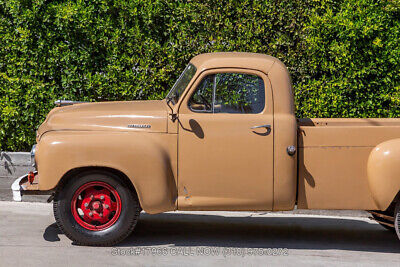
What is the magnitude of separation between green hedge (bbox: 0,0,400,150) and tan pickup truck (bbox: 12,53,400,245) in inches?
108

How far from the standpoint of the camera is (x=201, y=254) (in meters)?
6.96

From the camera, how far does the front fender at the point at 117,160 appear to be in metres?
6.95

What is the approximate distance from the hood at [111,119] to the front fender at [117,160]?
133mm

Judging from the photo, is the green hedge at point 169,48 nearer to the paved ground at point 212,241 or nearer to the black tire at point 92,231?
the paved ground at point 212,241

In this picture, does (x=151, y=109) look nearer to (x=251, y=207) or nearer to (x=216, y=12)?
(x=251, y=207)

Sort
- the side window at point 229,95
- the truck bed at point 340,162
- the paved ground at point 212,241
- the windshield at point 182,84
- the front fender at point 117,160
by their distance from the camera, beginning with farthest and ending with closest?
1. the windshield at point 182,84
2. the side window at point 229,95
3. the truck bed at point 340,162
4. the front fender at point 117,160
5. the paved ground at point 212,241

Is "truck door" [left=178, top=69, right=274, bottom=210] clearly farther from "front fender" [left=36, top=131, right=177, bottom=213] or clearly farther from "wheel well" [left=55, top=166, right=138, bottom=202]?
"wheel well" [left=55, top=166, right=138, bottom=202]

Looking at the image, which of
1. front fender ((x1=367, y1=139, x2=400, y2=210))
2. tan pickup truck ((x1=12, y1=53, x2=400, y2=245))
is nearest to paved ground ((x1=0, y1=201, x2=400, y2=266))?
tan pickup truck ((x1=12, y1=53, x2=400, y2=245))

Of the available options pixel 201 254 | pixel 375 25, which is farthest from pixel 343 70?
pixel 201 254

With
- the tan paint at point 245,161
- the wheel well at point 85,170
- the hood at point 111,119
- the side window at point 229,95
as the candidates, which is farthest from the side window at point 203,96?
the wheel well at point 85,170

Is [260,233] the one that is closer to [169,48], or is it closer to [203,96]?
[203,96]

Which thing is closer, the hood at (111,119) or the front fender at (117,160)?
the front fender at (117,160)

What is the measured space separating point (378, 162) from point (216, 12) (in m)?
3.87

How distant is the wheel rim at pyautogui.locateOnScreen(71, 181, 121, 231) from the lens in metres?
7.11
